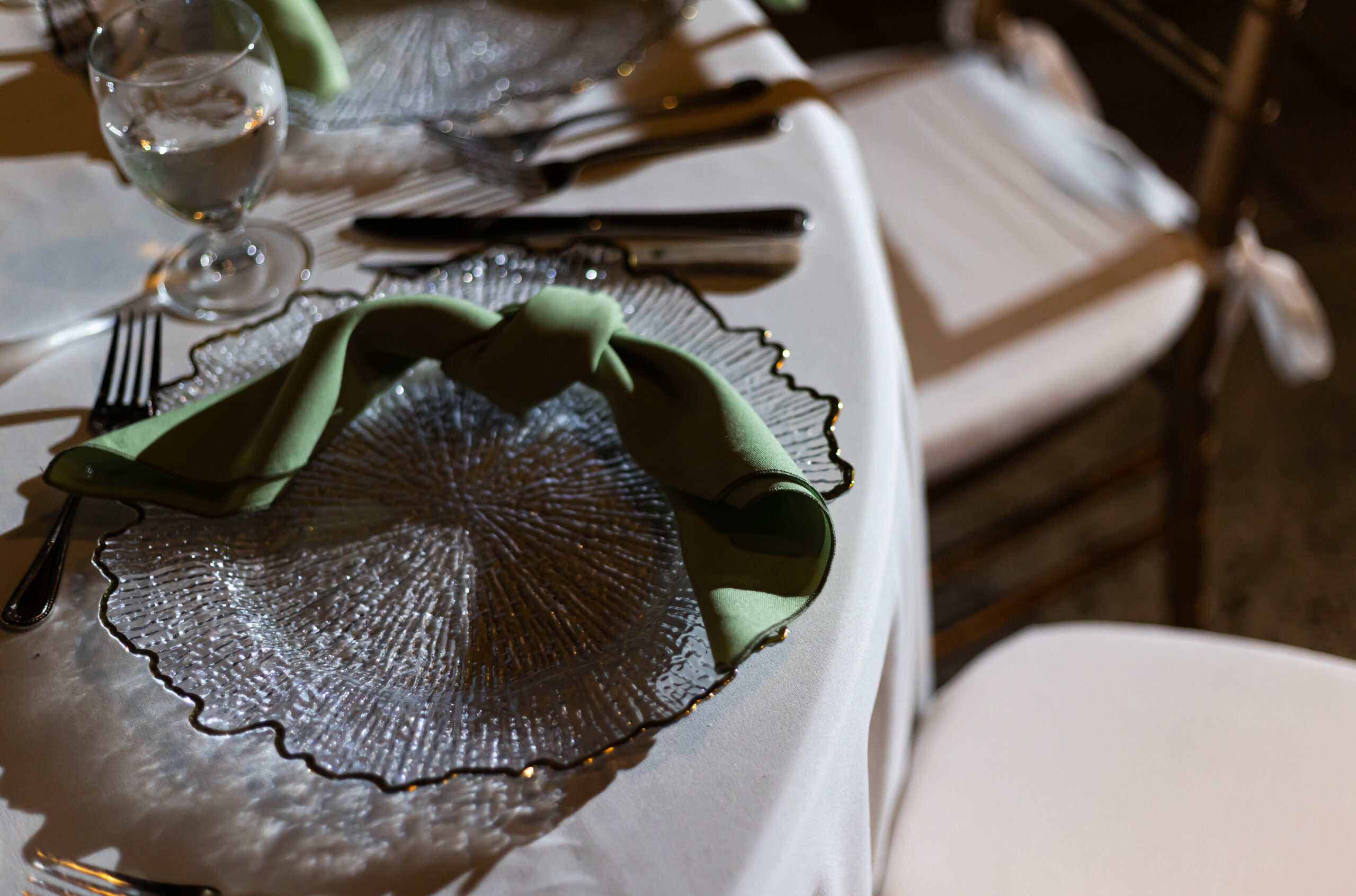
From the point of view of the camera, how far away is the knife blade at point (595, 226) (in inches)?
26.1

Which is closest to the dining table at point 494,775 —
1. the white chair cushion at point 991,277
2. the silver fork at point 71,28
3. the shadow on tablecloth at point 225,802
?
the shadow on tablecloth at point 225,802

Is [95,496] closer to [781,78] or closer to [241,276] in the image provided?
[241,276]

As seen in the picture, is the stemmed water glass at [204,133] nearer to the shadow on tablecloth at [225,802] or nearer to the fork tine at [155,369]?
the fork tine at [155,369]

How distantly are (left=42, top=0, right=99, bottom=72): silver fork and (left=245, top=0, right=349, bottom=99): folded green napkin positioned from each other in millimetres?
196

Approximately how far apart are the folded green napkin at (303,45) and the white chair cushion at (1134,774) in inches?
24.4

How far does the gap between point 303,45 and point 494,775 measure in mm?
546

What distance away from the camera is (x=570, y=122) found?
757 millimetres

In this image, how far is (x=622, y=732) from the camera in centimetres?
43

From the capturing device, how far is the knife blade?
0.66 meters

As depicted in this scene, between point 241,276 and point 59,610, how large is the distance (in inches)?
9.7

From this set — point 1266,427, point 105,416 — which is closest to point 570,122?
point 105,416

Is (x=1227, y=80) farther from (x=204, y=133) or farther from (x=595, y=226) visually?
(x=204, y=133)

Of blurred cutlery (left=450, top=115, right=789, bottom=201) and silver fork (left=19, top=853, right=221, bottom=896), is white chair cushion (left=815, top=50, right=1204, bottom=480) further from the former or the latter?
silver fork (left=19, top=853, right=221, bottom=896)

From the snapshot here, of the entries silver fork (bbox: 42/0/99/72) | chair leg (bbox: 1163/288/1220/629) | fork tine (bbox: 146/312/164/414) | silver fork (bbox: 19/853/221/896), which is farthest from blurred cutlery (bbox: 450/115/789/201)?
chair leg (bbox: 1163/288/1220/629)
